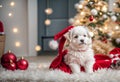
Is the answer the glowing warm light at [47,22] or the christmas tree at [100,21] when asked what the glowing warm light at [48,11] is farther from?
the christmas tree at [100,21]

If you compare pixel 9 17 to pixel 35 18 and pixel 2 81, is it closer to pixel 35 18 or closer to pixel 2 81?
pixel 35 18

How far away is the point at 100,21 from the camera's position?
4.09 m

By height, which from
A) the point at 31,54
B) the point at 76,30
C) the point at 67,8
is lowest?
Result: the point at 31,54

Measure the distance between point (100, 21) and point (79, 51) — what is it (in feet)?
5.50

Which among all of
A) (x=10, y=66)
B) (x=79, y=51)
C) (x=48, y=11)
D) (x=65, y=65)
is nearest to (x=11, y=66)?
(x=10, y=66)

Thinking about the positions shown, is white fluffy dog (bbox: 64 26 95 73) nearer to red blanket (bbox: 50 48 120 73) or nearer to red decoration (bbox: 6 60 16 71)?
red blanket (bbox: 50 48 120 73)

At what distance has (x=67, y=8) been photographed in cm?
602

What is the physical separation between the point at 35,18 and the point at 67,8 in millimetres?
1031

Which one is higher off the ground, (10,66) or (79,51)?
(79,51)

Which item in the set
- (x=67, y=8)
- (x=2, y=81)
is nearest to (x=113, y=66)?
(x=2, y=81)

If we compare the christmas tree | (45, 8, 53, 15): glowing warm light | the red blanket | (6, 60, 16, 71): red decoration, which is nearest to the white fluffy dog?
the red blanket

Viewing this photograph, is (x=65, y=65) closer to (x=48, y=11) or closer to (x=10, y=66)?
Result: (x=10, y=66)

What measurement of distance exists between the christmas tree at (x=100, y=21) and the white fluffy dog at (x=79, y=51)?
1.49 m

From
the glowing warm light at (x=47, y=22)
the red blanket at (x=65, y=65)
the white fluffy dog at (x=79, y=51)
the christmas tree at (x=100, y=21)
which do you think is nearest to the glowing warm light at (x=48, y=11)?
the glowing warm light at (x=47, y=22)
